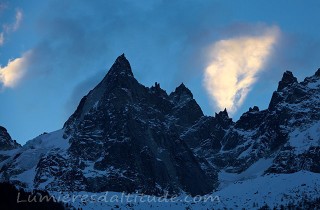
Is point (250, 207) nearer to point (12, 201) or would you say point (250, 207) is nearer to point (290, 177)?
point (290, 177)

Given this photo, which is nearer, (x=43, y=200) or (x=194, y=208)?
(x=43, y=200)

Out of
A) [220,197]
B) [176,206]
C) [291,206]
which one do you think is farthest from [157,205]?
[291,206]

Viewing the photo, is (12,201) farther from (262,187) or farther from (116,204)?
(262,187)

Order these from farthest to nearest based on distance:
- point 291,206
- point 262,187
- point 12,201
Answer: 1. point 262,187
2. point 291,206
3. point 12,201

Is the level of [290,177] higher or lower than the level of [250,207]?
higher

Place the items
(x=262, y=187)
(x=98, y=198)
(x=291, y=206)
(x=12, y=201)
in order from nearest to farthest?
(x=12, y=201), (x=291, y=206), (x=98, y=198), (x=262, y=187)

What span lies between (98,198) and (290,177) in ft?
87.0

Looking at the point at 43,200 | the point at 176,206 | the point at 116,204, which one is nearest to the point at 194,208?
the point at 176,206

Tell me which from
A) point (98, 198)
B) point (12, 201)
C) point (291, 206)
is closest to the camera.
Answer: point (12, 201)

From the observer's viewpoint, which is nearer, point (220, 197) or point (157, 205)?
point (157, 205)

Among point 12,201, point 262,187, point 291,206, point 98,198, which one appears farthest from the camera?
point 262,187

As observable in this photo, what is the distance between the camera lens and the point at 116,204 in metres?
85.3

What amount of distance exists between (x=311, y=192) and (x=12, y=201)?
3616 cm

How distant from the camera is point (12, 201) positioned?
77.1 metres
